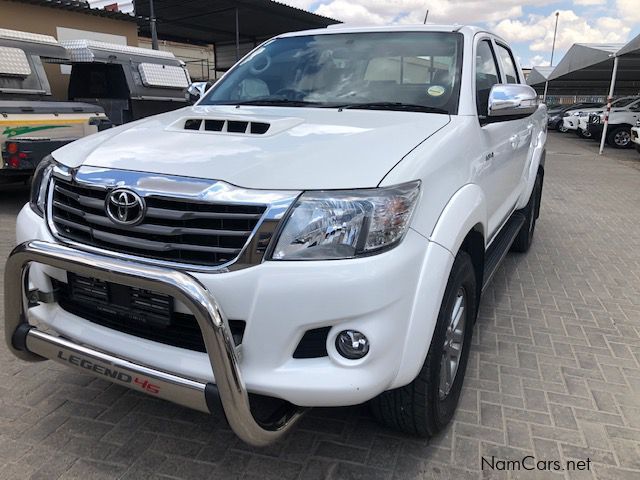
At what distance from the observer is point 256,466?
94.4 inches

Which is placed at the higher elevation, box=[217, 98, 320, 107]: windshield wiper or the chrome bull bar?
box=[217, 98, 320, 107]: windshield wiper

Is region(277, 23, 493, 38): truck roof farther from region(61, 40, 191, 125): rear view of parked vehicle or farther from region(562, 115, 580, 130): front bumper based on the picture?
region(562, 115, 580, 130): front bumper

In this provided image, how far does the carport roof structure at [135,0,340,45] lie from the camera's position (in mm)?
17750

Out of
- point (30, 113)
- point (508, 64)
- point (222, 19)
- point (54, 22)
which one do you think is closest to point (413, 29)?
point (508, 64)

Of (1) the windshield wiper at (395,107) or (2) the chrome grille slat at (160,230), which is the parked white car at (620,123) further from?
(2) the chrome grille slat at (160,230)

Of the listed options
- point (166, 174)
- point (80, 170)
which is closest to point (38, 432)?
point (80, 170)

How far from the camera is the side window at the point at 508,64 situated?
13.8 feet

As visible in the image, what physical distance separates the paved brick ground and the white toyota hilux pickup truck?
0.71 ft

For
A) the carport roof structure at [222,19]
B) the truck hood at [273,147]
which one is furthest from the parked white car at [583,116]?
the truck hood at [273,147]

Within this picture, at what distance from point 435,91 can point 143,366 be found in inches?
81.0

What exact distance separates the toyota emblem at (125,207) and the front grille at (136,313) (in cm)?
27

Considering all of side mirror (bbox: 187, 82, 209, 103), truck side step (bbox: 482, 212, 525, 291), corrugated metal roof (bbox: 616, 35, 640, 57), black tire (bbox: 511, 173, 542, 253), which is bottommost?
black tire (bbox: 511, 173, 542, 253)

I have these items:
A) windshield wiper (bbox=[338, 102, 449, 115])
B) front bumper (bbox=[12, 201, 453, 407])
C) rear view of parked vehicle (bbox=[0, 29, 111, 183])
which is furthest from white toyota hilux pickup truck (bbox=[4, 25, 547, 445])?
rear view of parked vehicle (bbox=[0, 29, 111, 183])

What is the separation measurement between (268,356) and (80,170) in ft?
3.63
